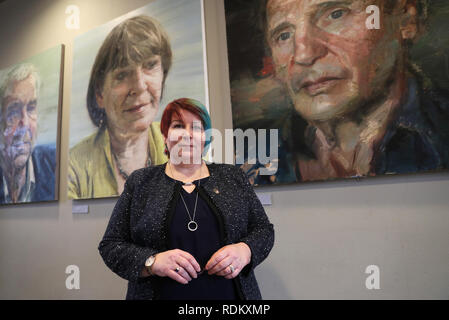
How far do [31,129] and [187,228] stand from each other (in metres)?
2.79

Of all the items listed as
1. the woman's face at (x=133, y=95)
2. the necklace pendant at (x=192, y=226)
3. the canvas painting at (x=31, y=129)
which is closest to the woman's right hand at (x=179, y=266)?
the necklace pendant at (x=192, y=226)

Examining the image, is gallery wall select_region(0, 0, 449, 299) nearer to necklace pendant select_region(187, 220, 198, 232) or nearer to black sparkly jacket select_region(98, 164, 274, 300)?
black sparkly jacket select_region(98, 164, 274, 300)

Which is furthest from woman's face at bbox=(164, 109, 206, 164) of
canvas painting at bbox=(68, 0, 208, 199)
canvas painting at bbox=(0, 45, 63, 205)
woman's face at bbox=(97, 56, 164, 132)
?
canvas painting at bbox=(0, 45, 63, 205)

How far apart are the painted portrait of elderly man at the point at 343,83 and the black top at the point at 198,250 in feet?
3.06

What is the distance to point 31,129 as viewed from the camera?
3.21 meters

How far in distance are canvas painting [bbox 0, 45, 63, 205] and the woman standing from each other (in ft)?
6.82

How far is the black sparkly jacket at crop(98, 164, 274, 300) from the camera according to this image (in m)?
1.21

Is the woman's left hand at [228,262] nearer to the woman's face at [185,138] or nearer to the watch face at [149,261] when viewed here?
the watch face at [149,261]

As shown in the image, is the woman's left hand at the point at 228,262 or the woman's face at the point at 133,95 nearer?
the woman's left hand at the point at 228,262

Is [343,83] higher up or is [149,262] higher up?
[343,83]

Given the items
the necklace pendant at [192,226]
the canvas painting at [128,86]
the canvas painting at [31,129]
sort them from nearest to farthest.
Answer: the necklace pendant at [192,226] < the canvas painting at [128,86] < the canvas painting at [31,129]

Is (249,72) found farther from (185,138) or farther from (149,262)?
(149,262)

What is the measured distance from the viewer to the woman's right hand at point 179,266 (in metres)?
1.08

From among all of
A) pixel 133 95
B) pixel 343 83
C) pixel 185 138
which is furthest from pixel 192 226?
pixel 133 95
